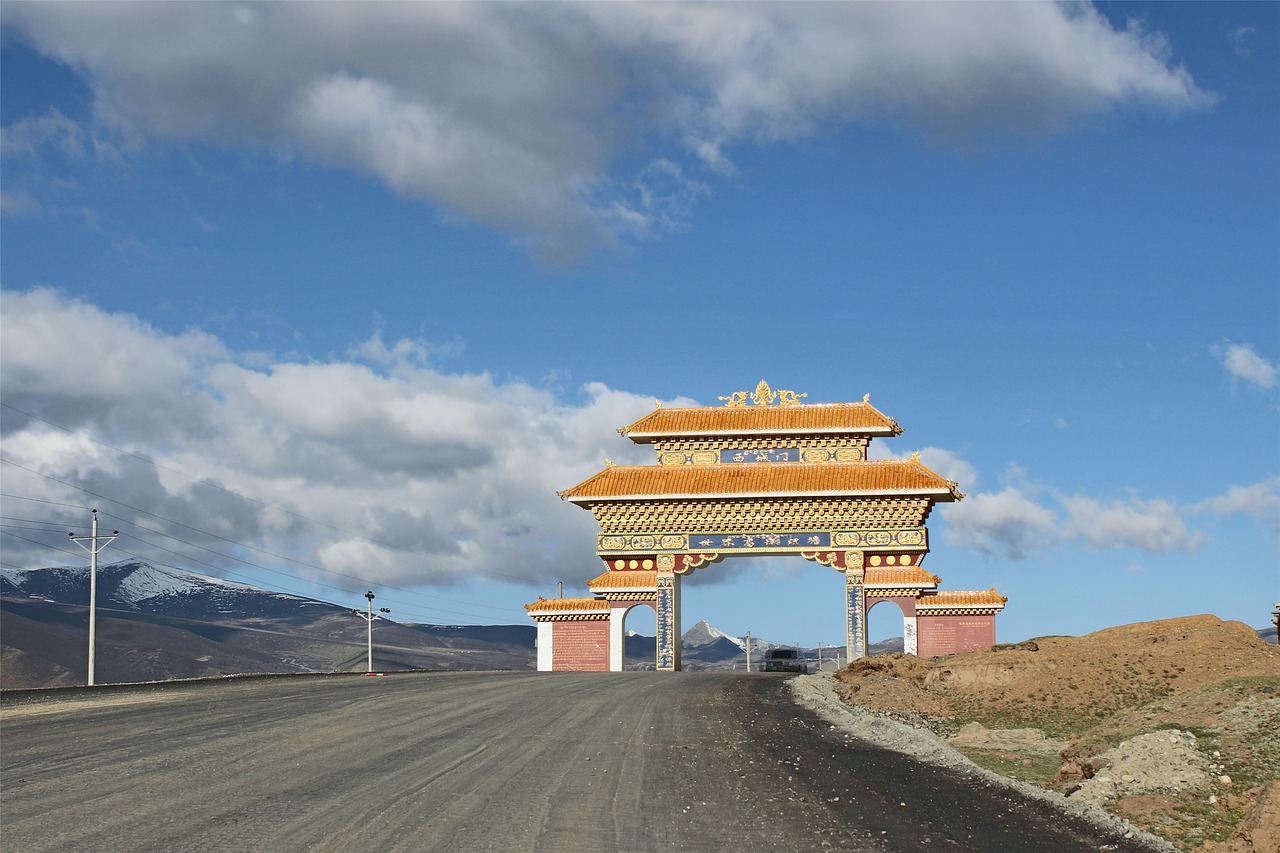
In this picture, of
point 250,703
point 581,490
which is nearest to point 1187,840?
point 250,703

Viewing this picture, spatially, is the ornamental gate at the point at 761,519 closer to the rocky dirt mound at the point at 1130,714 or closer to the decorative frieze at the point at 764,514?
the decorative frieze at the point at 764,514

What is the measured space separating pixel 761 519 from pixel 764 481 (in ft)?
5.50

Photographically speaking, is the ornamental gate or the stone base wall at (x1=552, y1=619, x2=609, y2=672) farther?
the stone base wall at (x1=552, y1=619, x2=609, y2=672)

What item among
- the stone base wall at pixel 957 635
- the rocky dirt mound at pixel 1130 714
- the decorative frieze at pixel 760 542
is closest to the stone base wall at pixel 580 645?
the decorative frieze at pixel 760 542

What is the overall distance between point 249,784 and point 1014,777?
38.3 ft

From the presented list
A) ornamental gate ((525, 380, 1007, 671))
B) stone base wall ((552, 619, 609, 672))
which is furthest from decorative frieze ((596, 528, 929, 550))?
stone base wall ((552, 619, 609, 672))

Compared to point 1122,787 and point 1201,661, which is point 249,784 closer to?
point 1122,787

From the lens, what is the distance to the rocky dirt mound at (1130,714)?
16594mm

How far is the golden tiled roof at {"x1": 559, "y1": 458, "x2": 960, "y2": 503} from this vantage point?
54.0 m

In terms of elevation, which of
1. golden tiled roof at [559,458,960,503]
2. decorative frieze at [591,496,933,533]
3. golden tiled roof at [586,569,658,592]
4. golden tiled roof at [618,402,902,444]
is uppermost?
golden tiled roof at [618,402,902,444]

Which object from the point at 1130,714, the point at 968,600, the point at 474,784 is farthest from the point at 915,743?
the point at 968,600

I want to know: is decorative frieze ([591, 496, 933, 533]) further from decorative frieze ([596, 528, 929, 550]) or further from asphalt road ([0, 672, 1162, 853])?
asphalt road ([0, 672, 1162, 853])

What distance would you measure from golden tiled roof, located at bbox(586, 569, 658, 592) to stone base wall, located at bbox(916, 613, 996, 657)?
1187 cm

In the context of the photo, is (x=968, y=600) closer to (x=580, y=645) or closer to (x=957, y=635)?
(x=957, y=635)
